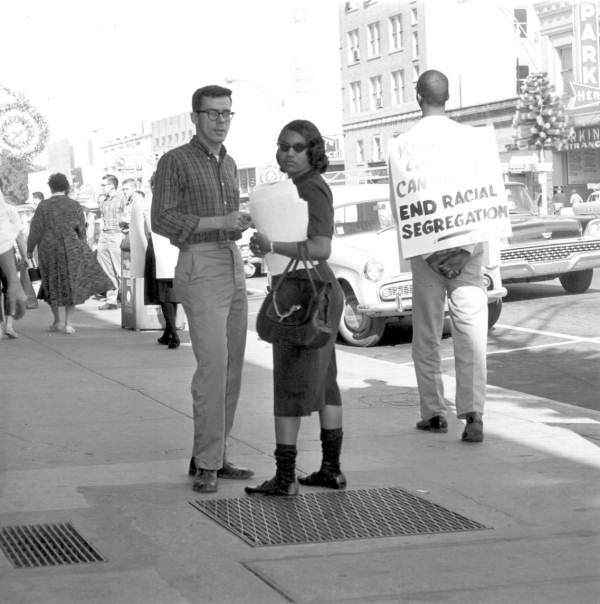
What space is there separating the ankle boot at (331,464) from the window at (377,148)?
6405 centimetres

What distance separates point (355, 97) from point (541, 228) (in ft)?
190

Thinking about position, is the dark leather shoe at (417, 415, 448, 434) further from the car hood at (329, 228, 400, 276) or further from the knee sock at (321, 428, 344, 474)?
the car hood at (329, 228, 400, 276)

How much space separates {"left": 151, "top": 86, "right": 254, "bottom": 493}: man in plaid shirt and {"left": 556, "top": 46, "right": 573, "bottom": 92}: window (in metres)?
51.4

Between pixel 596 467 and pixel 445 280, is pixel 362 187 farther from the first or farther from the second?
pixel 596 467

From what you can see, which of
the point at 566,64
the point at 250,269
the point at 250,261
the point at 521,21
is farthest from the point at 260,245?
the point at 521,21

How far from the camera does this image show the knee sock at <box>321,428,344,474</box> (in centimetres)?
600

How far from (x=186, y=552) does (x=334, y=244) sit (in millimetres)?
8245

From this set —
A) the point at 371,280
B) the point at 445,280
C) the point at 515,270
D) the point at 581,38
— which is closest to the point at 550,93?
the point at 581,38

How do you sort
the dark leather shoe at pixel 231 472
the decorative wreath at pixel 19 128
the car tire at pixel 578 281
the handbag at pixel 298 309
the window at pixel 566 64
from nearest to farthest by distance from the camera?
the handbag at pixel 298 309 → the dark leather shoe at pixel 231 472 → the car tire at pixel 578 281 → the decorative wreath at pixel 19 128 → the window at pixel 566 64

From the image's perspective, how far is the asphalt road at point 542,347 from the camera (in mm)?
9664

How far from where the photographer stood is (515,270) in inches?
611

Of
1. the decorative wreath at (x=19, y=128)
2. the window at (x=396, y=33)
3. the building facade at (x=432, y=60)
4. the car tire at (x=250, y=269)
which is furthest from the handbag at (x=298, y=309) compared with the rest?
the window at (x=396, y=33)

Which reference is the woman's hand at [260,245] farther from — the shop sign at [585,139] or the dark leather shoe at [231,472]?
the shop sign at [585,139]

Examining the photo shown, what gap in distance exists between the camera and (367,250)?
1273 centimetres
